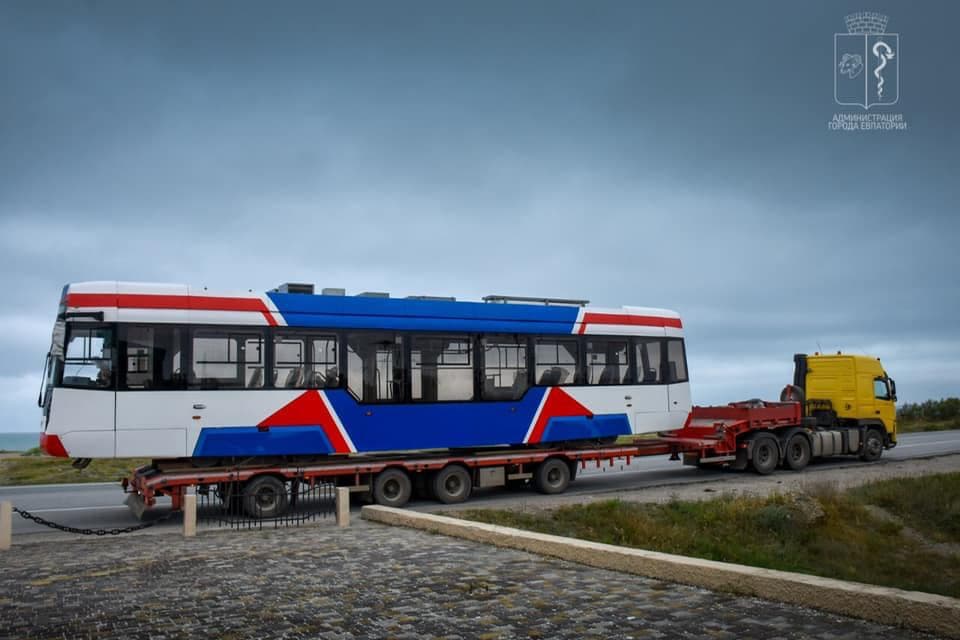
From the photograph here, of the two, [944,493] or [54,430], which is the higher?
[54,430]

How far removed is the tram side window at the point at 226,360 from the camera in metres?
14.8

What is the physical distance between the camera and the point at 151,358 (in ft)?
47.3

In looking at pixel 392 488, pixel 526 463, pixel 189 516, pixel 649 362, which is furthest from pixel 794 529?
pixel 189 516

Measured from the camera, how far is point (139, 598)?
8.14m

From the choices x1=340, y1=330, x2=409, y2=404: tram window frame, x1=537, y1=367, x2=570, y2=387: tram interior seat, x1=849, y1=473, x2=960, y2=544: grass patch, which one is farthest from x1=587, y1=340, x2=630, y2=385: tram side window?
x1=849, y1=473, x2=960, y2=544: grass patch

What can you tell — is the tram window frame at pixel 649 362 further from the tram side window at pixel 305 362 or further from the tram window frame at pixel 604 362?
the tram side window at pixel 305 362

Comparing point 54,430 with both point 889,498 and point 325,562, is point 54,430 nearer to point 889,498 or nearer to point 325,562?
point 325,562

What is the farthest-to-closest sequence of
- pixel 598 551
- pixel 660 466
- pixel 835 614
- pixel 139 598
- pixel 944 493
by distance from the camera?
pixel 660 466
pixel 944 493
pixel 598 551
pixel 139 598
pixel 835 614

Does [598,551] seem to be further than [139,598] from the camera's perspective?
Yes

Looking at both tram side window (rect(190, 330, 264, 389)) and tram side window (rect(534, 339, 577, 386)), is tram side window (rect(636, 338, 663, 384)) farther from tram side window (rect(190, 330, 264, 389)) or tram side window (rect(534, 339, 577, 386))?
tram side window (rect(190, 330, 264, 389))

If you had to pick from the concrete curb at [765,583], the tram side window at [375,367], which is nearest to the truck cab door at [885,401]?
the tram side window at [375,367]

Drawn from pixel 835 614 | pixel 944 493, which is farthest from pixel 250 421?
pixel 944 493

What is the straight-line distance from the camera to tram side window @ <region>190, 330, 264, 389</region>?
1482cm

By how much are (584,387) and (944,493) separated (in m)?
8.57
